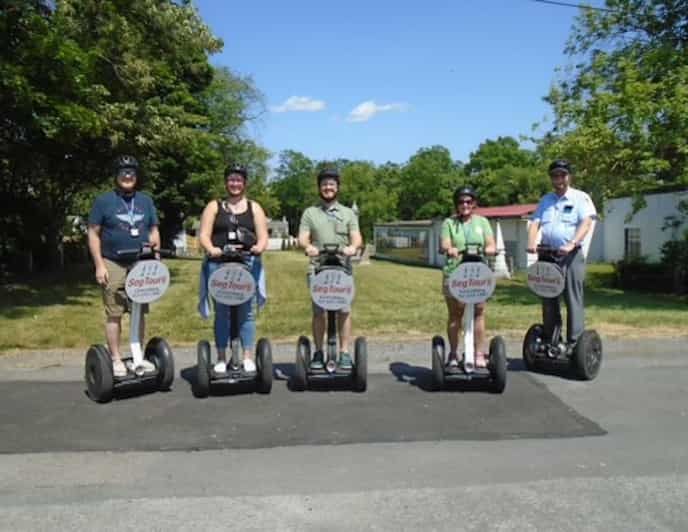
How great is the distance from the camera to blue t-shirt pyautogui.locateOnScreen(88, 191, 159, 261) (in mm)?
6051

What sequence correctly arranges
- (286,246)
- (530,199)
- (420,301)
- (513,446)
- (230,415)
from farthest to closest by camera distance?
1. (286,246)
2. (530,199)
3. (420,301)
4. (230,415)
5. (513,446)

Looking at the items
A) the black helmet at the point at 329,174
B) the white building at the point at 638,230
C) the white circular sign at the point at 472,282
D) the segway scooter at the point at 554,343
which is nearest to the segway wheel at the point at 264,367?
the black helmet at the point at 329,174

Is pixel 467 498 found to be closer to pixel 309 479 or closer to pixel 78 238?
pixel 309 479

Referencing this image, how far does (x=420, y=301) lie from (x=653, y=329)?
6.42 meters

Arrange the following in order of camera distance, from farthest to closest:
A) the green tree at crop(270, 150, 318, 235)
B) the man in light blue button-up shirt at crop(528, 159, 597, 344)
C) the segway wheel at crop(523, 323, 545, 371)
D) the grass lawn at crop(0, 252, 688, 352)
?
the green tree at crop(270, 150, 318, 235), the grass lawn at crop(0, 252, 688, 352), the segway wheel at crop(523, 323, 545, 371), the man in light blue button-up shirt at crop(528, 159, 597, 344)

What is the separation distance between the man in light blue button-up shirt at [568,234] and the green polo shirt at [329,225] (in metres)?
1.90

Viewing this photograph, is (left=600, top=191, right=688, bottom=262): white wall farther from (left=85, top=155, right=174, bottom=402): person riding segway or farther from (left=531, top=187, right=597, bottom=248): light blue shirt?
(left=85, top=155, right=174, bottom=402): person riding segway

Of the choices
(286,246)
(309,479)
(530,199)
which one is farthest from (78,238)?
(530,199)

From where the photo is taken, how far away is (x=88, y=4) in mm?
13922

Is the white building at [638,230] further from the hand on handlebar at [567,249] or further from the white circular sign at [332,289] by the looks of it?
the white circular sign at [332,289]

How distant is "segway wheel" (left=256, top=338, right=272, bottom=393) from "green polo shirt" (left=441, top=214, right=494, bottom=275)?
5.84 ft

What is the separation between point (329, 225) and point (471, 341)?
65.0 inches

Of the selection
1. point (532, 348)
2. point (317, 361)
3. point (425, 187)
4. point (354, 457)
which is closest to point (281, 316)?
point (317, 361)

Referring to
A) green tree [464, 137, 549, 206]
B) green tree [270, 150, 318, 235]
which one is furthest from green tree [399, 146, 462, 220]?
green tree [270, 150, 318, 235]
